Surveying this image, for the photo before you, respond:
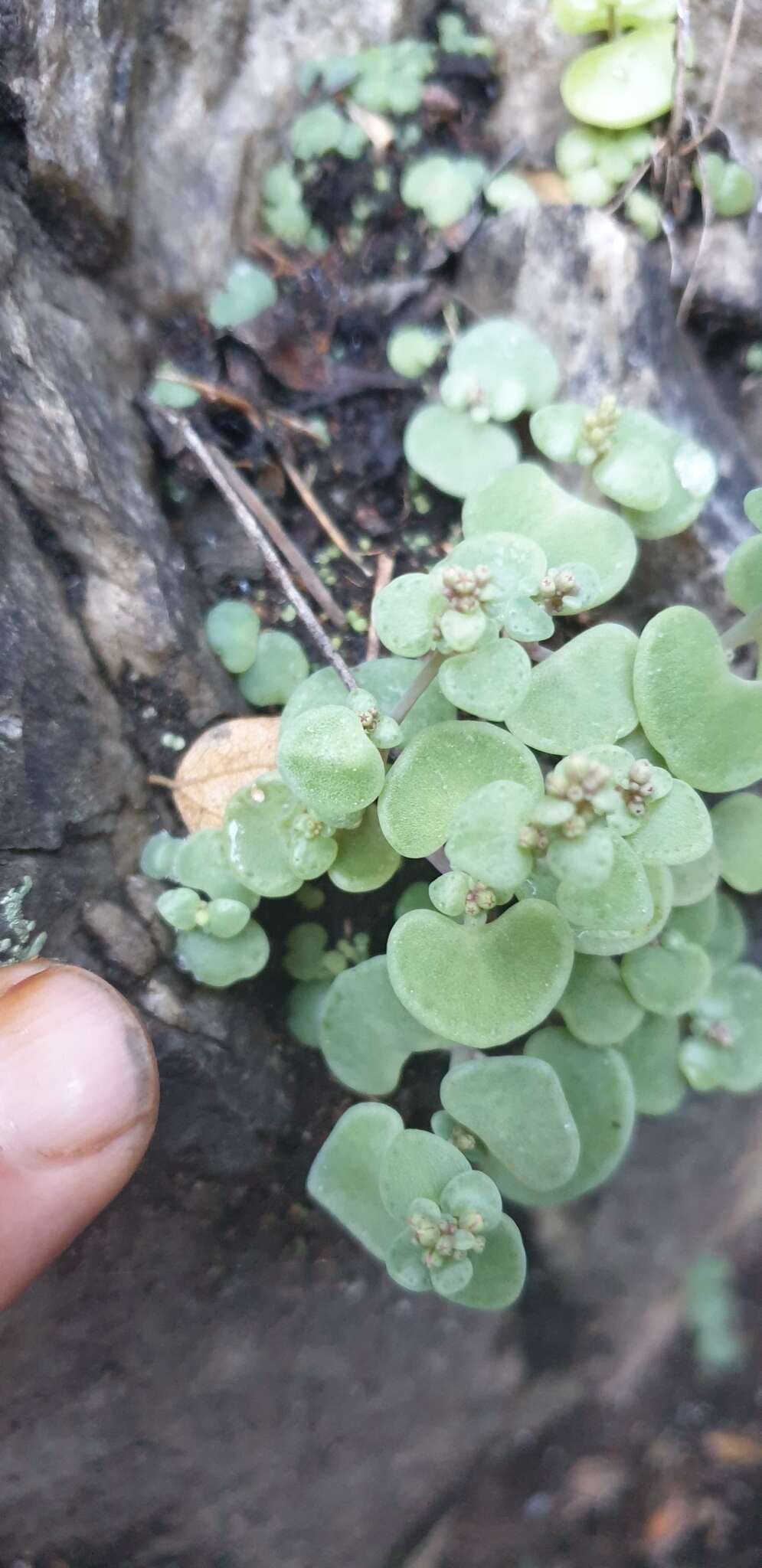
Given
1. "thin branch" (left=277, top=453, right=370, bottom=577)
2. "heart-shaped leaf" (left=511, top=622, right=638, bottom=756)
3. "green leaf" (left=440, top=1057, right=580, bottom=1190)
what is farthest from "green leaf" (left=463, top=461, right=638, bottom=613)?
"green leaf" (left=440, top=1057, right=580, bottom=1190)

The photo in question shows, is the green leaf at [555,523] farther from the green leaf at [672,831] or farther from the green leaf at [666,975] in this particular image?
the green leaf at [666,975]

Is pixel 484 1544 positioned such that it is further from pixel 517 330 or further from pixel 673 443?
pixel 517 330

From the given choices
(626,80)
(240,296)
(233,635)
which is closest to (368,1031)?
(233,635)

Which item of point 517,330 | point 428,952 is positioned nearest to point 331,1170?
point 428,952

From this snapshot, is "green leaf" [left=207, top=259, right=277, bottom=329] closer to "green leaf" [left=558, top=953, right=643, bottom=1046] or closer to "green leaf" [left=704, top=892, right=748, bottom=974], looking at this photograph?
"green leaf" [left=558, top=953, right=643, bottom=1046]

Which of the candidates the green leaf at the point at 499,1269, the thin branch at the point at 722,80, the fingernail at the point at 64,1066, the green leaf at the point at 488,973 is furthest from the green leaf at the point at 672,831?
the thin branch at the point at 722,80
